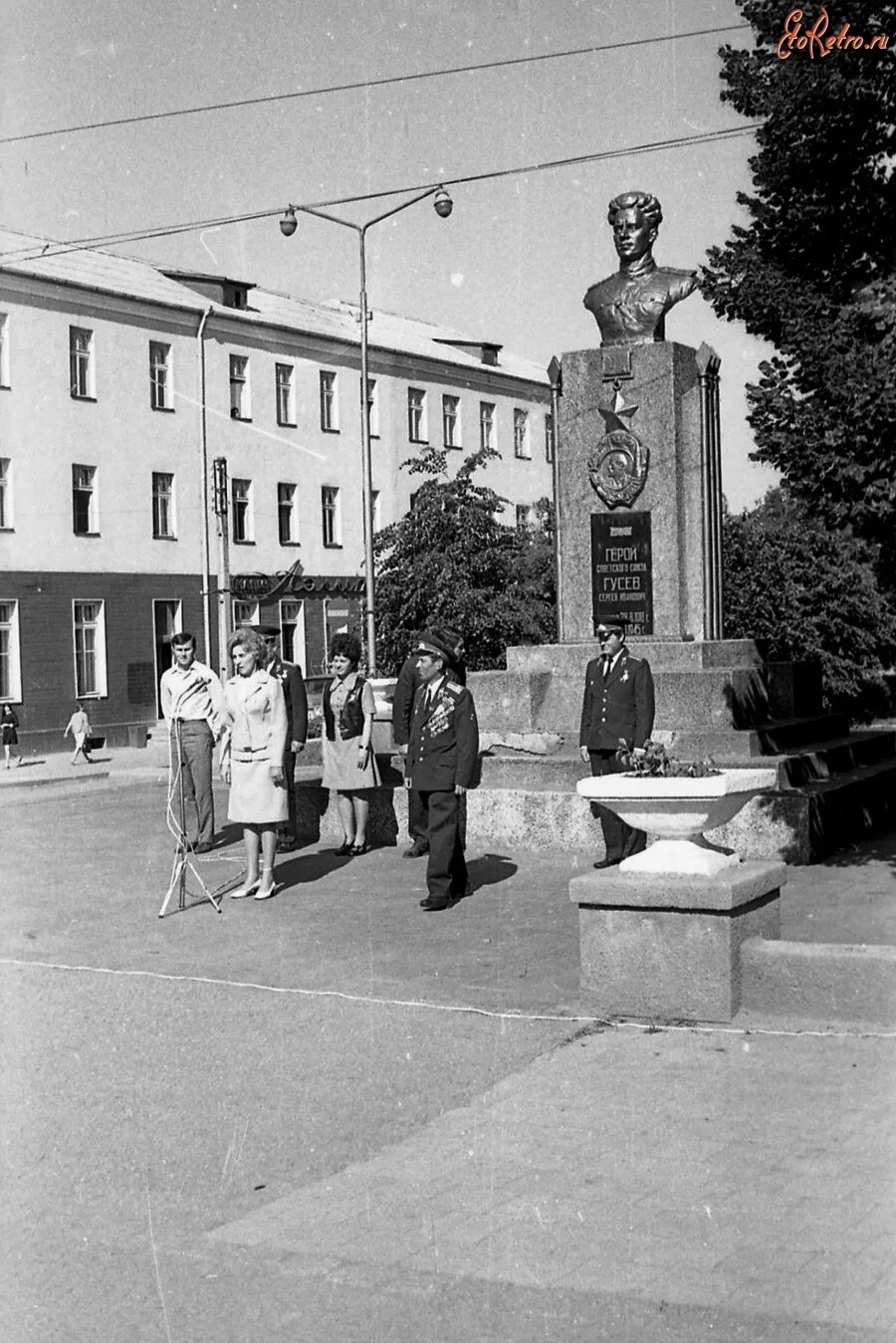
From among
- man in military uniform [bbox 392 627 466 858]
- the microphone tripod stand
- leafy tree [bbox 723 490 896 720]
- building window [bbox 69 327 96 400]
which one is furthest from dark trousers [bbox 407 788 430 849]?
building window [bbox 69 327 96 400]

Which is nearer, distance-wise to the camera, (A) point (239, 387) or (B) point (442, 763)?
(B) point (442, 763)

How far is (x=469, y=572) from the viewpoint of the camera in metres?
30.5

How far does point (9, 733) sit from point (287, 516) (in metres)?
14.6

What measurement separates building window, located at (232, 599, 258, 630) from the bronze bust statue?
Answer: 91.2 feet

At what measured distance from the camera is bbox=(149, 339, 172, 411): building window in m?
40.0

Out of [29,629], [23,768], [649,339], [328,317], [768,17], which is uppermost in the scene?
[328,317]

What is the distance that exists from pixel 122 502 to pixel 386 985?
106ft

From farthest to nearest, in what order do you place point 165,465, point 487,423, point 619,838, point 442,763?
point 487,423 < point 165,465 < point 619,838 < point 442,763

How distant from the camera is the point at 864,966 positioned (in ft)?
22.2

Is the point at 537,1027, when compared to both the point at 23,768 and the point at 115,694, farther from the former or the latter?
the point at 115,694

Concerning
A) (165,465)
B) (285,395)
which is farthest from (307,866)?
(285,395)

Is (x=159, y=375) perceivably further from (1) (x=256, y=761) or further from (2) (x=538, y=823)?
A: (1) (x=256, y=761)

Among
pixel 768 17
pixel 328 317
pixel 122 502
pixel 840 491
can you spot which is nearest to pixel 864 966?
pixel 840 491

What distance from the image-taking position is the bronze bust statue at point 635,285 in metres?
14.8
